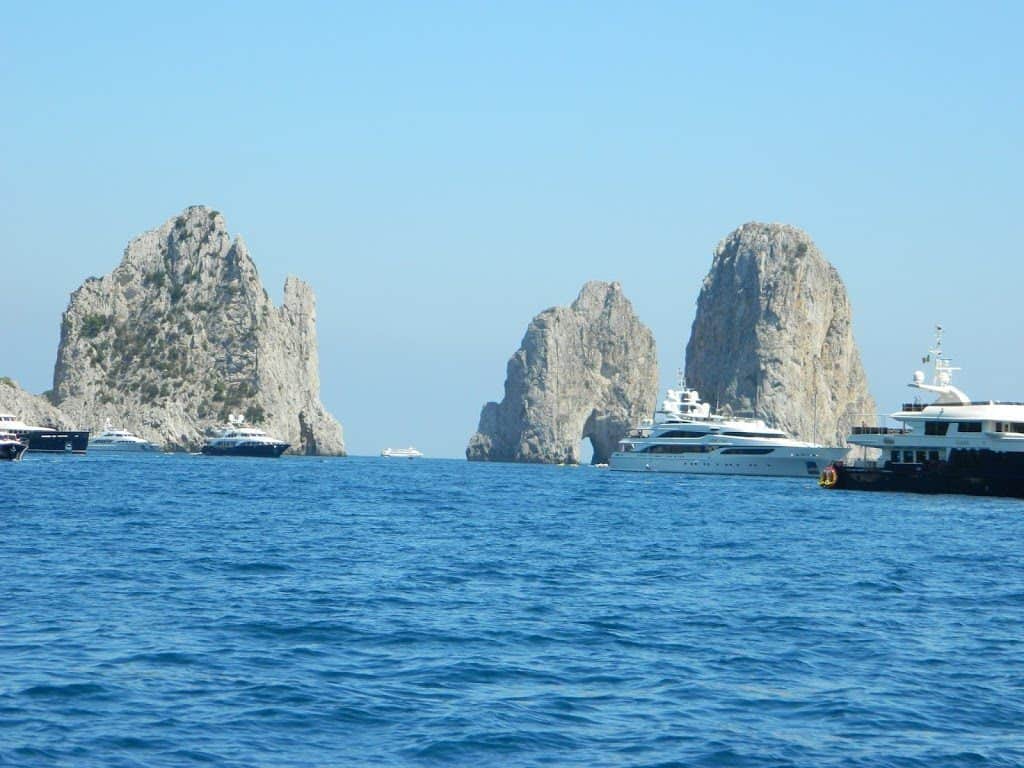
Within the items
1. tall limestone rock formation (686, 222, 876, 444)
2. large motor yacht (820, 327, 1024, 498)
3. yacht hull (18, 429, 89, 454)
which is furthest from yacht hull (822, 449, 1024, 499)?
yacht hull (18, 429, 89, 454)

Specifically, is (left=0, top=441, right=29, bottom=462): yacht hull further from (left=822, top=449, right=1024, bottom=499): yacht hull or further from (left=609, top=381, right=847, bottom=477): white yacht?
(left=822, top=449, right=1024, bottom=499): yacht hull

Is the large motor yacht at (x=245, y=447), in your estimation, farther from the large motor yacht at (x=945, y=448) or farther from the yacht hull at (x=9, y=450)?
the large motor yacht at (x=945, y=448)

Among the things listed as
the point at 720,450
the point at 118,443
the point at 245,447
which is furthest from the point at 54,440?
the point at 720,450

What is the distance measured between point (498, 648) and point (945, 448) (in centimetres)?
6229

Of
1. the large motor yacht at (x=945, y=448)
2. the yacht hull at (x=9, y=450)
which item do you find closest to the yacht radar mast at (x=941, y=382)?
the large motor yacht at (x=945, y=448)

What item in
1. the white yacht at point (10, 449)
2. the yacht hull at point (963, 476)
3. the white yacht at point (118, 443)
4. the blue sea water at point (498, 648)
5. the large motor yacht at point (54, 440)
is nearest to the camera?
the blue sea water at point (498, 648)

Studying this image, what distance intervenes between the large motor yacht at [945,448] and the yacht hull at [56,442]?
308ft

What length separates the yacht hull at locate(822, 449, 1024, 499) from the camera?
245 feet

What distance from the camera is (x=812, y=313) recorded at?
186375 mm

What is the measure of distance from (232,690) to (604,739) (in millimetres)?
5219

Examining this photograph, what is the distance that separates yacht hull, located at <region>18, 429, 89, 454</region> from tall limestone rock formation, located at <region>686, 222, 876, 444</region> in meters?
78.1

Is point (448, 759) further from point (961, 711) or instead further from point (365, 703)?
point (961, 711)

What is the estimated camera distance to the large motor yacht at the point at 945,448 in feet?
247

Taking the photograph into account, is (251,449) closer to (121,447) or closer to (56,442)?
(121,447)
